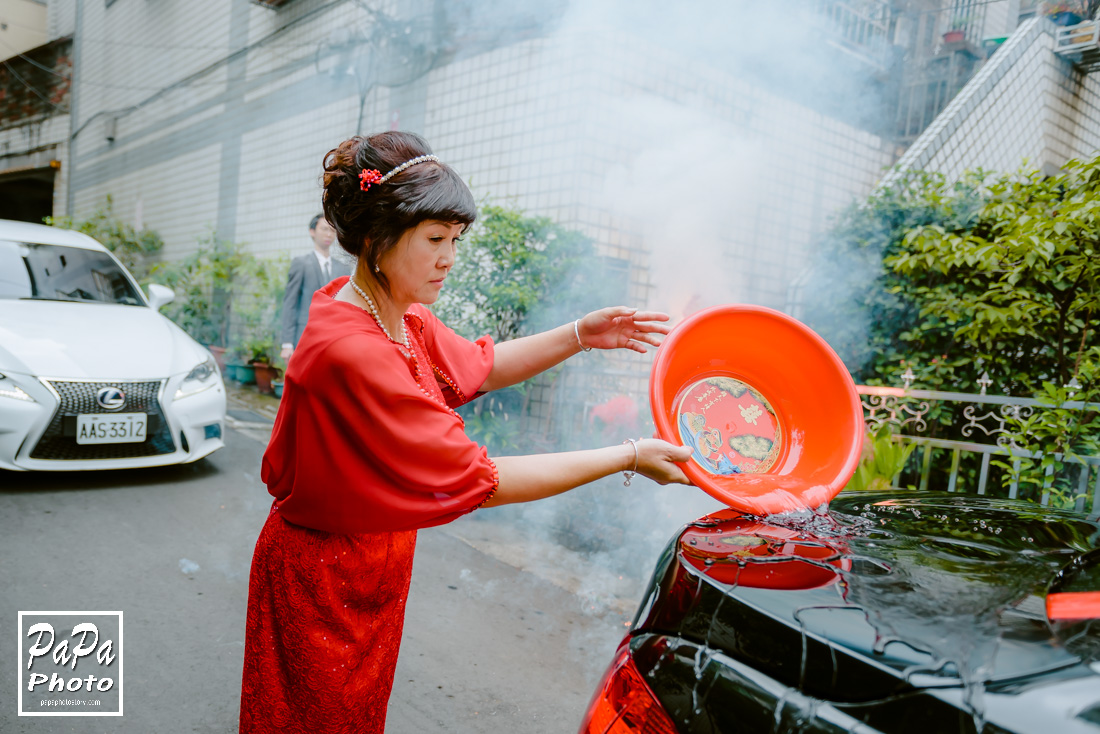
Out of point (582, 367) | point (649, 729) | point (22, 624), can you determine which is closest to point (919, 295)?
point (582, 367)

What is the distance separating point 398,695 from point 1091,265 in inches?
143

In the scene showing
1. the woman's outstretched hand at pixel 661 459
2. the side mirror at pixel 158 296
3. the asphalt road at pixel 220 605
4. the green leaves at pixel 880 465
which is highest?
the side mirror at pixel 158 296

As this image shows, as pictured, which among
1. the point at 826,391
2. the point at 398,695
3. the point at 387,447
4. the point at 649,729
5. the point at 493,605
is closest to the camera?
the point at 649,729

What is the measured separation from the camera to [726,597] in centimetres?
104

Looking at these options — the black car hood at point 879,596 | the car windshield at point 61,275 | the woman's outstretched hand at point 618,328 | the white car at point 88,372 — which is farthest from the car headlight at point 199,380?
the black car hood at point 879,596

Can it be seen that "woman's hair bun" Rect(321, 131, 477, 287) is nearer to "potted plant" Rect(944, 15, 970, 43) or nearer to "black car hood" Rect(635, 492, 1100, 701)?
"black car hood" Rect(635, 492, 1100, 701)

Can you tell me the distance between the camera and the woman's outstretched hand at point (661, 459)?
1.48 m

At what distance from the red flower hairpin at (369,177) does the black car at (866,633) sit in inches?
37.7

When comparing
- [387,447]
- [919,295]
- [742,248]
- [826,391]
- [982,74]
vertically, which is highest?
[982,74]

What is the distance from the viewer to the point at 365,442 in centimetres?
125

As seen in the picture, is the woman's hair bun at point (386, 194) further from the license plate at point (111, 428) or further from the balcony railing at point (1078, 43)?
the balcony railing at point (1078, 43)

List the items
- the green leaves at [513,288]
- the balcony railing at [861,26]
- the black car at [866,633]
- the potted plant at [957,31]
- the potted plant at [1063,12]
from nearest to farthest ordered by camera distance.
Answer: the black car at [866,633] → the green leaves at [513,288] → the balcony railing at [861,26] → the potted plant at [1063,12] → the potted plant at [957,31]

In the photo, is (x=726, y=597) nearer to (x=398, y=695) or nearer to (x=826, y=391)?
(x=826, y=391)

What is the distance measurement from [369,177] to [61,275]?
15.8 feet
